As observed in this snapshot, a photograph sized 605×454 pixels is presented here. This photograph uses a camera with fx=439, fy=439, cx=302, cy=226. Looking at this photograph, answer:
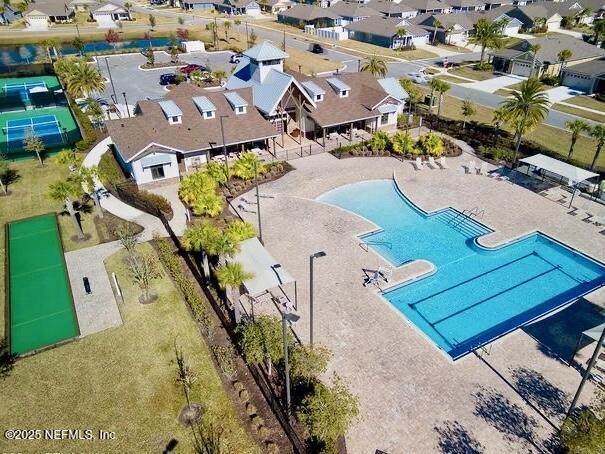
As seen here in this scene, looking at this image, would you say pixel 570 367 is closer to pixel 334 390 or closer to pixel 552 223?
pixel 334 390

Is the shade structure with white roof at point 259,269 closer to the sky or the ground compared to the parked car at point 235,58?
closer to the ground

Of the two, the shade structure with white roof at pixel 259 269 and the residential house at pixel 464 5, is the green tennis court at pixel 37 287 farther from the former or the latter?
the residential house at pixel 464 5

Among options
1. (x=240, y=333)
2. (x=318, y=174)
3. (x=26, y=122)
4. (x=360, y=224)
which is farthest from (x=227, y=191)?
(x=26, y=122)

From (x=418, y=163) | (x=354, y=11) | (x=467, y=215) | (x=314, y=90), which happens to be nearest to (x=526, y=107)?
(x=418, y=163)

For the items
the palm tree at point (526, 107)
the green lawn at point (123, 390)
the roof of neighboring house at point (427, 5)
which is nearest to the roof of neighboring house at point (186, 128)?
the green lawn at point (123, 390)

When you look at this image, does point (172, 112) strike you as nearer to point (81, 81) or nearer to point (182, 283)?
point (182, 283)

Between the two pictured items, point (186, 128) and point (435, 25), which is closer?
point (186, 128)
